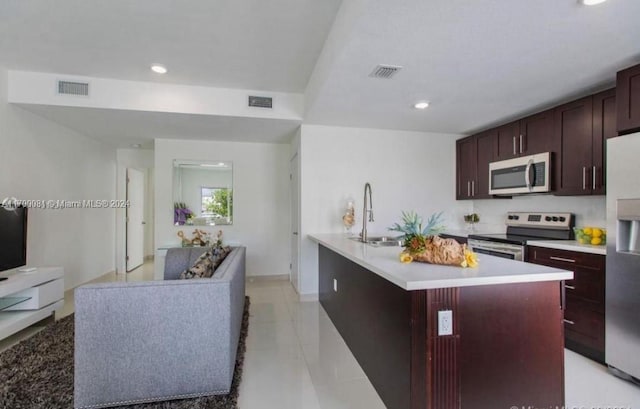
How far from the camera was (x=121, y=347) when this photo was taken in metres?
1.78

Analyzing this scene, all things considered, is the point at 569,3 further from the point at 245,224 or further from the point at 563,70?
the point at 245,224

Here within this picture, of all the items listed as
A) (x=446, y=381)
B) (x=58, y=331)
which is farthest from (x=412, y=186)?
(x=58, y=331)

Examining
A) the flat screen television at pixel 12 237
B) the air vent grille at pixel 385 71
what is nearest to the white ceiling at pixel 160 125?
the flat screen television at pixel 12 237

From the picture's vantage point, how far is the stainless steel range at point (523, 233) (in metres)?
3.12

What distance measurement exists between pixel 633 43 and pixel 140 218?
7.30 meters

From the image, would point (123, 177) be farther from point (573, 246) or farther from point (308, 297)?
point (573, 246)

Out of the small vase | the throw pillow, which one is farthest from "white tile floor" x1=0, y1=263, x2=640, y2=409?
the small vase

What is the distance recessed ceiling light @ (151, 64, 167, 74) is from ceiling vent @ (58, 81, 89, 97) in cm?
89

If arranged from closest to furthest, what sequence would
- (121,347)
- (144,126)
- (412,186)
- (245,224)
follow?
1. (121,347)
2. (144,126)
3. (412,186)
4. (245,224)

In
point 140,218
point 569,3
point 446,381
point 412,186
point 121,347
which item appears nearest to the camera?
point 446,381

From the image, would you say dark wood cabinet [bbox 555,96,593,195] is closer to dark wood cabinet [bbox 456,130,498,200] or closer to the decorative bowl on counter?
the decorative bowl on counter

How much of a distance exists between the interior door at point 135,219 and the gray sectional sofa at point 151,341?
4496mm

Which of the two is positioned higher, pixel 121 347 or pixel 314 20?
pixel 314 20

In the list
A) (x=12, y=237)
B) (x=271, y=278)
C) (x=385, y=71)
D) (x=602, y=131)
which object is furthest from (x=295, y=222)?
(x=602, y=131)
